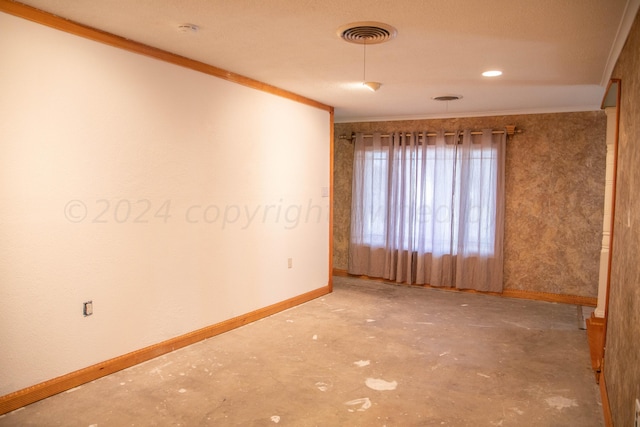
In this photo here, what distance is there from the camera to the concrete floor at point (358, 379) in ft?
8.76

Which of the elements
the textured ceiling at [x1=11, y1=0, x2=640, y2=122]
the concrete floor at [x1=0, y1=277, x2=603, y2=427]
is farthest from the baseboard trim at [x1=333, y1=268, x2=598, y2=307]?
the textured ceiling at [x1=11, y1=0, x2=640, y2=122]

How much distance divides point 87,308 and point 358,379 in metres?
1.82

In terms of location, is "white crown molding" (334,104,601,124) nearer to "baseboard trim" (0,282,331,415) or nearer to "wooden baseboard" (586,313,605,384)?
"wooden baseboard" (586,313,605,384)

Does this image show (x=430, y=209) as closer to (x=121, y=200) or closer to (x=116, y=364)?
(x=121, y=200)

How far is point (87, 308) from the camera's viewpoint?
3021mm

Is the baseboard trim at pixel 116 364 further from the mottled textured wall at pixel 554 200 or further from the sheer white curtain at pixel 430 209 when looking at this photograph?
the mottled textured wall at pixel 554 200

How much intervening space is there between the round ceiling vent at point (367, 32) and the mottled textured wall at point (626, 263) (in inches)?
50.2

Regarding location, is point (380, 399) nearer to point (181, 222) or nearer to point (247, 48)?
point (181, 222)

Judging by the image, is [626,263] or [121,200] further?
[121,200]

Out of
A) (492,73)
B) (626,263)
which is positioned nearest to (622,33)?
(492,73)

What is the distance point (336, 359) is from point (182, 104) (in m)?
2.27

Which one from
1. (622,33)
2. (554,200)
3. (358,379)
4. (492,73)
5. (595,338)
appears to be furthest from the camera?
(554,200)

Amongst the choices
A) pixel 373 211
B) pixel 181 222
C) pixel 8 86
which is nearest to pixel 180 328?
pixel 181 222

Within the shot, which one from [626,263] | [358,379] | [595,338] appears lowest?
[358,379]
